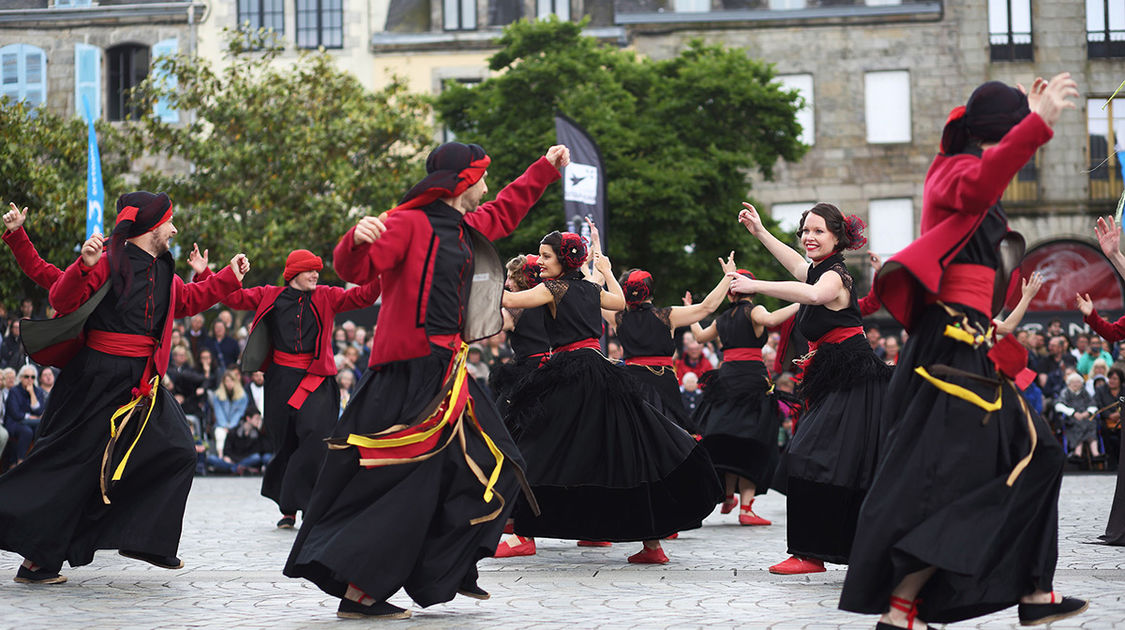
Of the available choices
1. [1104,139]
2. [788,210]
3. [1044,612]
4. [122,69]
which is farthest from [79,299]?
[122,69]

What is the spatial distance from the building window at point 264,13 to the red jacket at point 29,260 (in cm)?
3413

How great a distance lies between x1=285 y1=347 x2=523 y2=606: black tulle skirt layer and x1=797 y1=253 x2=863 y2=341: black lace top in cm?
241

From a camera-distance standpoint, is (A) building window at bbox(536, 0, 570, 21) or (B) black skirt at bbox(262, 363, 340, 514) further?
(A) building window at bbox(536, 0, 570, 21)

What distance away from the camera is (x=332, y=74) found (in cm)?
3105

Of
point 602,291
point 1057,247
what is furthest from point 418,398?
point 1057,247

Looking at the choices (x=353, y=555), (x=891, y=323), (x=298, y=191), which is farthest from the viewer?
(x=891, y=323)

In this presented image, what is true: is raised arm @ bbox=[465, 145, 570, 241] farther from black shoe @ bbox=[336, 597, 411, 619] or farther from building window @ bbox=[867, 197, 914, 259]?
building window @ bbox=[867, 197, 914, 259]

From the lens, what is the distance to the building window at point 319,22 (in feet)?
136

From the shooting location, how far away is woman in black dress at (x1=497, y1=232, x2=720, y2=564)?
29.8 feet

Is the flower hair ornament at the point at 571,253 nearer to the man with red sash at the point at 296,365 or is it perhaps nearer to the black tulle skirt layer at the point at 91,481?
the black tulle skirt layer at the point at 91,481

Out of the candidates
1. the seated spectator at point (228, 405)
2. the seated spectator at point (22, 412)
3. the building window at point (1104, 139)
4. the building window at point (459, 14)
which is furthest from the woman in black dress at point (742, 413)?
the building window at point (459, 14)

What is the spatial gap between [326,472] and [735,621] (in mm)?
1984

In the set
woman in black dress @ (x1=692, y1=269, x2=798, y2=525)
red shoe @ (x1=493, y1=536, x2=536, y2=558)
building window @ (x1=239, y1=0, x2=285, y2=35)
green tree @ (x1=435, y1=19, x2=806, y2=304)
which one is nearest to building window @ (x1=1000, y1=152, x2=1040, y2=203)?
green tree @ (x1=435, y1=19, x2=806, y2=304)

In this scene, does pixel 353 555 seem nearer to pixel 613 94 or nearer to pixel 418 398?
pixel 418 398
